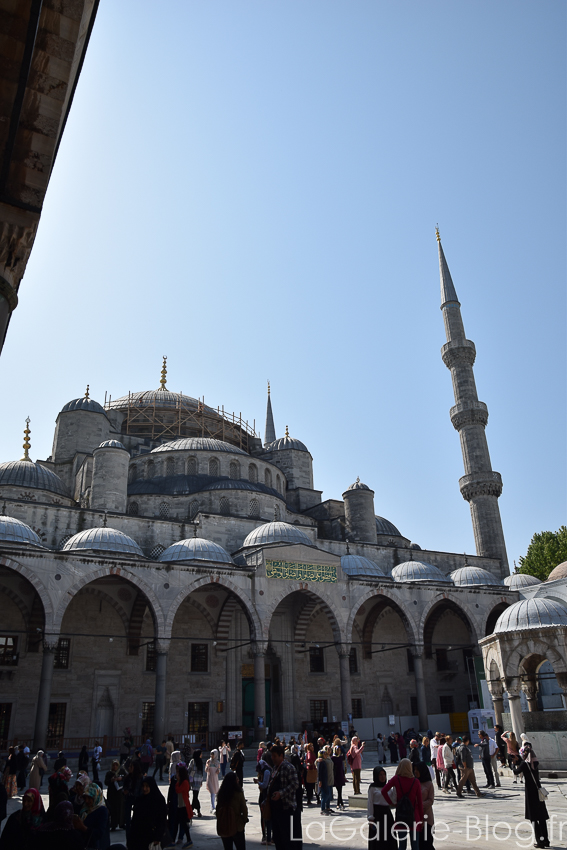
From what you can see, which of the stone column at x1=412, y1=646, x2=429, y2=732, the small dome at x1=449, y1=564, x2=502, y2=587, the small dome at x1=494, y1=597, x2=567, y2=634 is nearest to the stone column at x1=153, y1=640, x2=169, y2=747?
the stone column at x1=412, y1=646, x2=429, y2=732

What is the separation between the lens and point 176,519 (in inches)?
915

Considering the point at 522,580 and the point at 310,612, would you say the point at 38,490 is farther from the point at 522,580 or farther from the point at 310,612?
the point at 522,580

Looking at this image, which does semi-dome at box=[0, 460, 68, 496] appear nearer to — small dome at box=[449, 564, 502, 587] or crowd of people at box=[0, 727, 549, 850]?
small dome at box=[449, 564, 502, 587]

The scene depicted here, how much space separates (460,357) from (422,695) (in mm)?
16339

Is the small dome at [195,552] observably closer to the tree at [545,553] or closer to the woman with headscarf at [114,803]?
the woman with headscarf at [114,803]

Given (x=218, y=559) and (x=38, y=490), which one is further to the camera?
(x=38, y=490)

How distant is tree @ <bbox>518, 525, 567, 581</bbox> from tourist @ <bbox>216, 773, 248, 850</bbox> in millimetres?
29088

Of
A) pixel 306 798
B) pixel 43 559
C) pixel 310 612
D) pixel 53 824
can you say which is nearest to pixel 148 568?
pixel 43 559

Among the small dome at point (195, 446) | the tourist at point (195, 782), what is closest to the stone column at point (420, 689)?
the small dome at point (195, 446)

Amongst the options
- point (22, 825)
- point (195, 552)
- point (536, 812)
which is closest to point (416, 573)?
point (195, 552)

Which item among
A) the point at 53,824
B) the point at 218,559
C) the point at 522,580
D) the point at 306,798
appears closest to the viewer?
the point at 53,824

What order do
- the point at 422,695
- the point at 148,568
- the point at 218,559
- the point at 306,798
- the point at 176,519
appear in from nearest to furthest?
the point at 306,798 < the point at 148,568 < the point at 218,559 < the point at 422,695 < the point at 176,519

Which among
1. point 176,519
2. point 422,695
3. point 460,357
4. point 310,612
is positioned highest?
point 460,357

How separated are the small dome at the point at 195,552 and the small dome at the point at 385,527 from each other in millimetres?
12024
